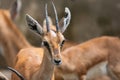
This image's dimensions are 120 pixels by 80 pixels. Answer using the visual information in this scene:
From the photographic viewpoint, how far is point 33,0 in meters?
12.4

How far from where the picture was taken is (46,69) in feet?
21.3

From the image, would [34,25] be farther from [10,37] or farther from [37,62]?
[10,37]

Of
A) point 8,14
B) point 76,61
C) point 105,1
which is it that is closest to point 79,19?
point 105,1

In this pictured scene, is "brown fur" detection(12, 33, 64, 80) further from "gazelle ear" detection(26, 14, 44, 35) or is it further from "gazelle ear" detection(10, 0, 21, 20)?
"gazelle ear" detection(10, 0, 21, 20)

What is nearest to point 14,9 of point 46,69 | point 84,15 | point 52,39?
point 84,15

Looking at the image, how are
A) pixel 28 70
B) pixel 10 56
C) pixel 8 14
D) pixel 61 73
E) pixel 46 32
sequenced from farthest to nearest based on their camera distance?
1. pixel 8 14
2. pixel 10 56
3. pixel 61 73
4. pixel 28 70
5. pixel 46 32

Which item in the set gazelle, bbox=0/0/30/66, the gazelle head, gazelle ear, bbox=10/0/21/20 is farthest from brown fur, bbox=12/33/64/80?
gazelle ear, bbox=10/0/21/20

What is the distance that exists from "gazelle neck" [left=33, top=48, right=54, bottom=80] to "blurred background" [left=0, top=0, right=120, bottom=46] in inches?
218

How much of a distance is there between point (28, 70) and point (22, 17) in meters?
5.59

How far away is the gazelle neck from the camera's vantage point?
6.43 meters

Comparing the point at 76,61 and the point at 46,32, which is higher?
the point at 76,61

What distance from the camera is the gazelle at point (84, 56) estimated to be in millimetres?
8602

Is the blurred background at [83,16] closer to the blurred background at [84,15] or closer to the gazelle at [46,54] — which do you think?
the blurred background at [84,15]

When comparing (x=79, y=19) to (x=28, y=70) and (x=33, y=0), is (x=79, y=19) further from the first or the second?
(x=28, y=70)
